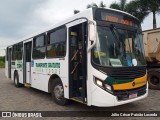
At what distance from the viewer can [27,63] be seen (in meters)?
10.8

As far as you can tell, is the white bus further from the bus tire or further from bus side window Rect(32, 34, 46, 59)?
the bus tire

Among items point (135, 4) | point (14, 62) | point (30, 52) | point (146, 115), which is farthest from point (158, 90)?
point (135, 4)

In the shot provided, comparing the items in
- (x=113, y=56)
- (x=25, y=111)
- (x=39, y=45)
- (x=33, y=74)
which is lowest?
(x=25, y=111)

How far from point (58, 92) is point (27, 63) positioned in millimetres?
3737

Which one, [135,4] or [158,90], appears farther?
[135,4]

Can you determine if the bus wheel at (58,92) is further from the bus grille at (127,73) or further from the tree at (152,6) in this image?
the tree at (152,6)

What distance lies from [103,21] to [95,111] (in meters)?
2.79

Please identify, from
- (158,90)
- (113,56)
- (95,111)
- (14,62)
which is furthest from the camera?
(14,62)

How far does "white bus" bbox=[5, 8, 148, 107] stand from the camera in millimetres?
5723

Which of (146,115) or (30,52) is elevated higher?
(30,52)

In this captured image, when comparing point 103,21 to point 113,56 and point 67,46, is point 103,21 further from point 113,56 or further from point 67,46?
point 67,46

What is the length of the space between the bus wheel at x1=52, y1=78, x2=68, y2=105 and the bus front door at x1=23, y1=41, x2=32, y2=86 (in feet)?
9.74

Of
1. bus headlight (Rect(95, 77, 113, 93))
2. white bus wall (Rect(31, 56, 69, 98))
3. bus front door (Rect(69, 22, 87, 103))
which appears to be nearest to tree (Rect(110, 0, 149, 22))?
white bus wall (Rect(31, 56, 69, 98))

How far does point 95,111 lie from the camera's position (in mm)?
6793
